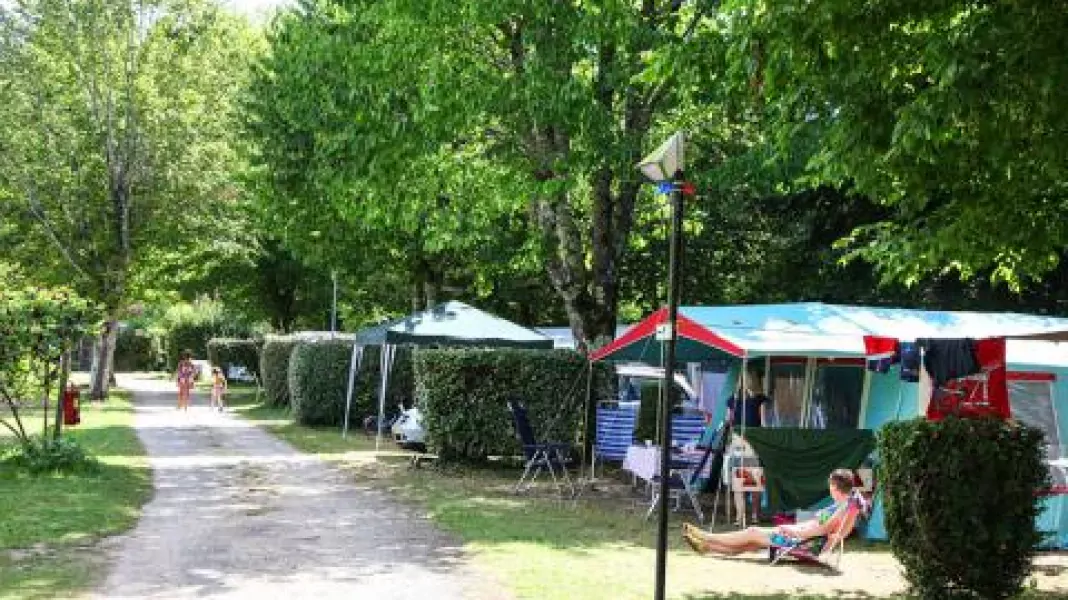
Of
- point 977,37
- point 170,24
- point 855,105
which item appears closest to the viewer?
point 977,37

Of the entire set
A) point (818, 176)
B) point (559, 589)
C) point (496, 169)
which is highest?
point (496, 169)

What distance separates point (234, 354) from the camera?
141ft

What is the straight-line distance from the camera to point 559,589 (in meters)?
7.86

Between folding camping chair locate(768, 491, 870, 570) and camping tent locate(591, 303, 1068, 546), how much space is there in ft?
4.58

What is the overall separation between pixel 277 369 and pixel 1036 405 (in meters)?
22.3

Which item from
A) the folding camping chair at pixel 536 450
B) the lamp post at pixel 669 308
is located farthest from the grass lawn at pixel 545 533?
the lamp post at pixel 669 308

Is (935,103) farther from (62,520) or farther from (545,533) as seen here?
(62,520)

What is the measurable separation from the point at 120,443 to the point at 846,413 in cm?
1201

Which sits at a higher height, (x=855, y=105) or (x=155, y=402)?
(x=855, y=105)

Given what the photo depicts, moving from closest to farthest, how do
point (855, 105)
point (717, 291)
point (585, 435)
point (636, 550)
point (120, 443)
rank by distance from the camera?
point (855, 105) → point (636, 550) → point (585, 435) → point (120, 443) → point (717, 291)

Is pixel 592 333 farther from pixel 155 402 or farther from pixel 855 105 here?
pixel 155 402

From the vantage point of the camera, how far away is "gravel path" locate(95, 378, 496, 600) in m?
7.74

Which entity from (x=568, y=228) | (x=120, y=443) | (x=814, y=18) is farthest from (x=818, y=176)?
(x=120, y=443)

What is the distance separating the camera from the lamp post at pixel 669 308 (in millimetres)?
6121
